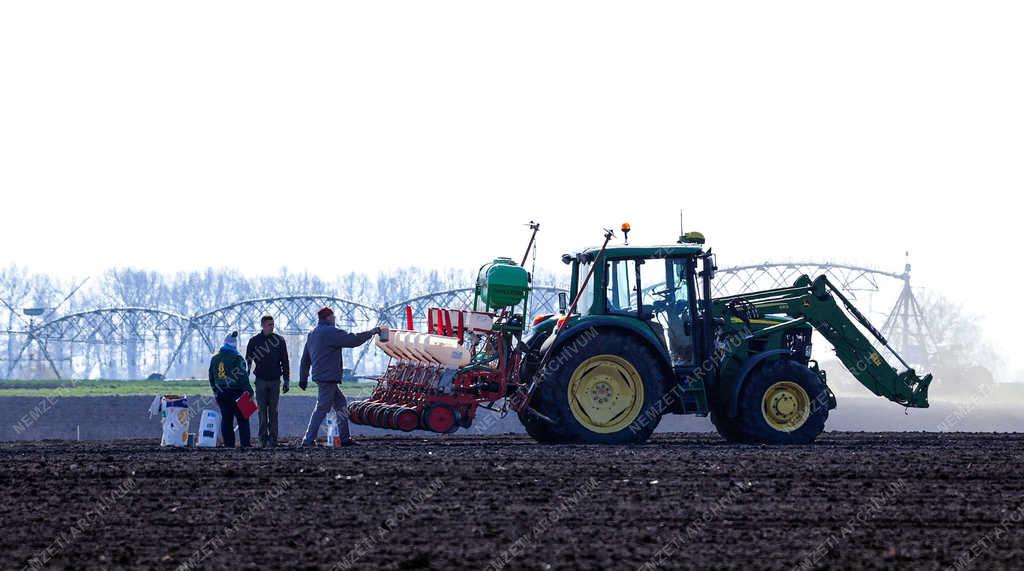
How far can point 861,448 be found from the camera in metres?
13.9

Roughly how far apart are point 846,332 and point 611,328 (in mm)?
3429

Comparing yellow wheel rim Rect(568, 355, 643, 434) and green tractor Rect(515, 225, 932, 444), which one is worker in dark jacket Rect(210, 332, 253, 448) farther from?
yellow wheel rim Rect(568, 355, 643, 434)

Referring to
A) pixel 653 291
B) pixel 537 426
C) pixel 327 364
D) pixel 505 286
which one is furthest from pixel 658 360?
pixel 327 364

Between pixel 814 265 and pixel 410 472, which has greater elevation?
pixel 814 265

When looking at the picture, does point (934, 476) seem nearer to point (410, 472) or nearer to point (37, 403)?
point (410, 472)

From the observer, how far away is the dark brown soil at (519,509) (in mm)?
7211

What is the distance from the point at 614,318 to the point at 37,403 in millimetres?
23955

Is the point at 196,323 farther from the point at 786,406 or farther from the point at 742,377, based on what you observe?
the point at 742,377

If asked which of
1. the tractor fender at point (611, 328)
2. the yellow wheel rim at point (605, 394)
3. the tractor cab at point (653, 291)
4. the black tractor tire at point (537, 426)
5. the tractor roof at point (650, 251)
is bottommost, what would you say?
the black tractor tire at point (537, 426)

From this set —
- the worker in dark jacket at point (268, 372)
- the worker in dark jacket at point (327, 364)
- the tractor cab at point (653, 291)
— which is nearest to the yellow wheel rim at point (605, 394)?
the tractor cab at point (653, 291)

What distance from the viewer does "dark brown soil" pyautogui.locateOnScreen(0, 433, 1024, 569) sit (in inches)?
284

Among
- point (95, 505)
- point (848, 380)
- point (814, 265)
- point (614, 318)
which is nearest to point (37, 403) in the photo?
point (614, 318)

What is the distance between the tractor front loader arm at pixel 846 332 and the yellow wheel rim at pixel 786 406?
1286mm

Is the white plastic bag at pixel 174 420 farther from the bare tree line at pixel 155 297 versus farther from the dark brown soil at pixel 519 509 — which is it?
the bare tree line at pixel 155 297
